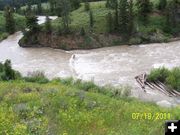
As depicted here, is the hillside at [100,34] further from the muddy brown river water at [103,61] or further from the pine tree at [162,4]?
the muddy brown river water at [103,61]

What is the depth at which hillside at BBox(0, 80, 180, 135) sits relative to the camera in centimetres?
1810

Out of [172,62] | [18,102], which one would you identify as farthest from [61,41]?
[18,102]

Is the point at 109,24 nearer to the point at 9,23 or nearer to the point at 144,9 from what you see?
the point at 144,9

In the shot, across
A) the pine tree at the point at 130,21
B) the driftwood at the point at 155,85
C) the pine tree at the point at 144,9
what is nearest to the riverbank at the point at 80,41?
the pine tree at the point at 130,21

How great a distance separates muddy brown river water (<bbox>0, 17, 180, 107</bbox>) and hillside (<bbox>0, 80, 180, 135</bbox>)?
16.9m

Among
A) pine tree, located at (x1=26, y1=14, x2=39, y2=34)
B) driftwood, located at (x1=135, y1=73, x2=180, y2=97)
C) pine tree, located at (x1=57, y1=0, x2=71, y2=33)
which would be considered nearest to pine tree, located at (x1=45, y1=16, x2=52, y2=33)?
pine tree, located at (x1=26, y1=14, x2=39, y2=34)

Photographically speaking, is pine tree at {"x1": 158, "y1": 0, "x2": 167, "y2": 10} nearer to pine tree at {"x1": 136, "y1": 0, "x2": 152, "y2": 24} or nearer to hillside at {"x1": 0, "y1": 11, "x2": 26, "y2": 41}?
pine tree at {"x1": 136, "y1": 0, "x2": 152, "y2": 24}

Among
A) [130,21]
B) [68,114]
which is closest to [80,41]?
[130,21]

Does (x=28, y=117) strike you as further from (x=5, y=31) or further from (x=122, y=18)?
(x=5, y=31)

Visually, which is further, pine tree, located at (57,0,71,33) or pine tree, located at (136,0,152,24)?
pine tree, located at (136,0,152,24)

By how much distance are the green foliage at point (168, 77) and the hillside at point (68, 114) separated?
1752 centimetres

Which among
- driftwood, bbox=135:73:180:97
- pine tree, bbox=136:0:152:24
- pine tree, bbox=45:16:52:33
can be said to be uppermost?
pine tree, bbox=136:0:152:24

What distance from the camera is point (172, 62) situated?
5097 centimetres

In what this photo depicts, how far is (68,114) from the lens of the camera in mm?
20219
